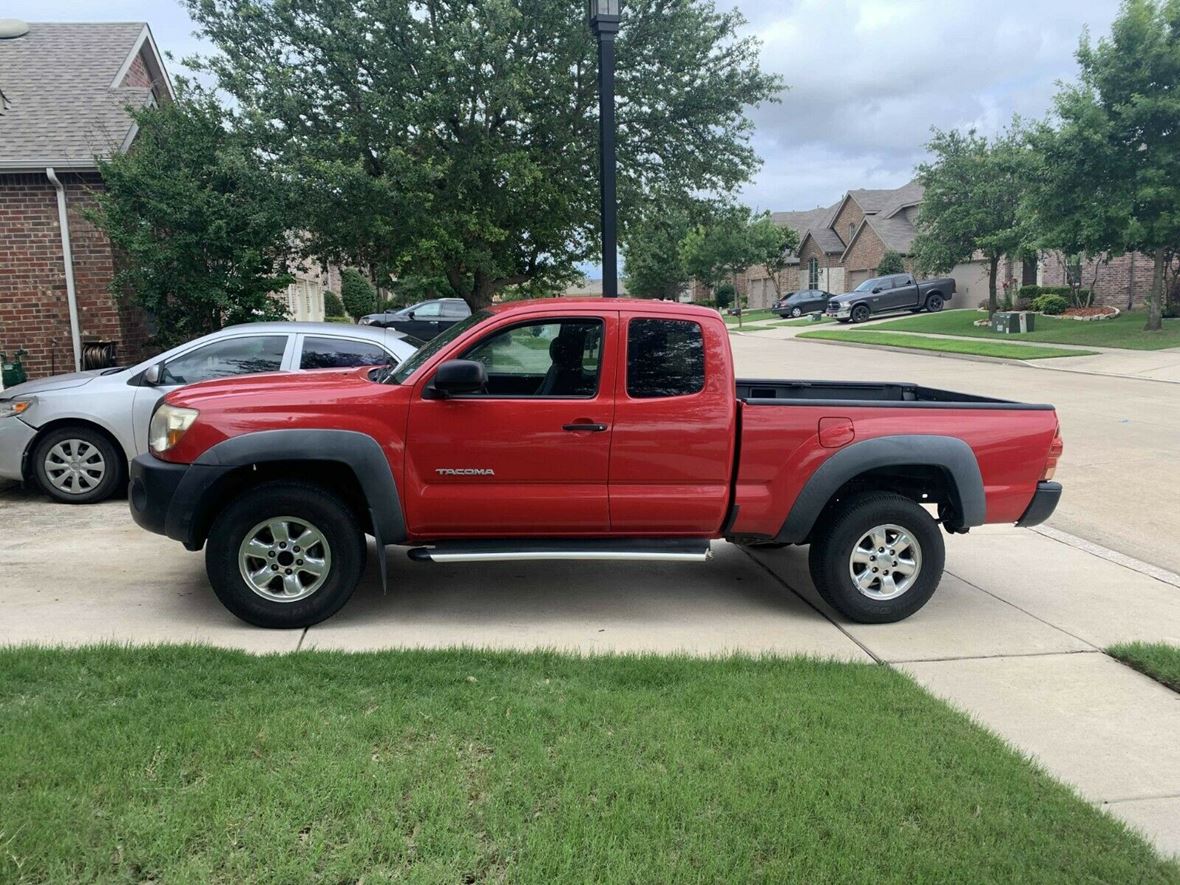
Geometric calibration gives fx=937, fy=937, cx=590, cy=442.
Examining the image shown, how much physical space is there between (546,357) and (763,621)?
199cm

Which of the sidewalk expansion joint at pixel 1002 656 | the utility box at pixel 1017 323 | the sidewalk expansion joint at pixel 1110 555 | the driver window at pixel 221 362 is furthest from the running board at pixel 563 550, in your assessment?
the utility box at pixel 1017 323

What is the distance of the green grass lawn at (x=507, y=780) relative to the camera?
2969mm

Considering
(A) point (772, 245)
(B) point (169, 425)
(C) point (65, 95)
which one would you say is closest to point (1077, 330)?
(C) point (65, 95)

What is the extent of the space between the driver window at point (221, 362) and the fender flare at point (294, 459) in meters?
3.28

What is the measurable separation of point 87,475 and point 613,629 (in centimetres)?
531

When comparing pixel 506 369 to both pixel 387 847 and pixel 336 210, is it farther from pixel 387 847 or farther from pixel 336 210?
pixel 336 210

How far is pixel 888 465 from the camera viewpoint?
210 inches

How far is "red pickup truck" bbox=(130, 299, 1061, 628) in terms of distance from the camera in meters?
5.01

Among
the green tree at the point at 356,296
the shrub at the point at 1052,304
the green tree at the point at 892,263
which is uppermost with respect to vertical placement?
the green tree at the point at 892,263

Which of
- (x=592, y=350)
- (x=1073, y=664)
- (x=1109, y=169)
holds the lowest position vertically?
(x=1073, y=664)

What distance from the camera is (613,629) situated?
5.25m

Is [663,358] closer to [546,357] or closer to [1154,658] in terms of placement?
[546,357]

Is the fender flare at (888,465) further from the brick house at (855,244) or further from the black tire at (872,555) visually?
the brick house at (855,244)

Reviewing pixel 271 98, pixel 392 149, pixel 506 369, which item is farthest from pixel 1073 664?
pixel 271 98
